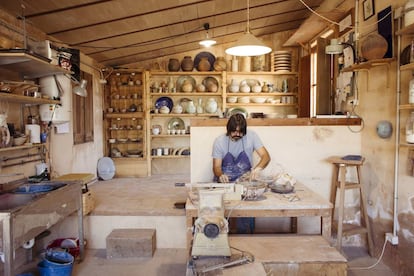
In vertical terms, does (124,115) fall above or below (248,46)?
below

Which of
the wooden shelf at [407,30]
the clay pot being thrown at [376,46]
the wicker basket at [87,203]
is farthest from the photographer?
the wicker basket at [87,203]

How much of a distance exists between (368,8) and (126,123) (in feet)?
14.2

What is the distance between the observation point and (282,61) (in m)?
5.89

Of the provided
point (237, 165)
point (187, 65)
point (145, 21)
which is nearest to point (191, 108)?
point (187, 65)

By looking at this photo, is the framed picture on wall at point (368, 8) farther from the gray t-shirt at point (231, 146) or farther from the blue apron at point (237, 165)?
the blue apron at point (237, 165)

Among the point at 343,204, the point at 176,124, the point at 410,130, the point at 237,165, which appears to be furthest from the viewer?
the point at 176,124

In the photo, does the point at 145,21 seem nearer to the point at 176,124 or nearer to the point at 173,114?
the point at 173,114

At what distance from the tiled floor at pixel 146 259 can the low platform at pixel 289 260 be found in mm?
1101

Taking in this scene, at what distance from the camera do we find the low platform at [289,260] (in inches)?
68.2

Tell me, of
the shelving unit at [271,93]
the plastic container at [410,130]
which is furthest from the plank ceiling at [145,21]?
the plastic container at [410,130]

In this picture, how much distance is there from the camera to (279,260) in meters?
1.84

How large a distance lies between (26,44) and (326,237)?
289cm

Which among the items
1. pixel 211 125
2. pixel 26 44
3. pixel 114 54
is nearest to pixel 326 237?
pixel 211 125

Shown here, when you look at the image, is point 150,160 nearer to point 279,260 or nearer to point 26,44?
point 26,44
